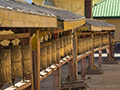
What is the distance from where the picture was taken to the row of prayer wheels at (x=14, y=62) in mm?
4340

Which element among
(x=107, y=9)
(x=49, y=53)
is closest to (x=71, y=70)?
(x=49, y=53)

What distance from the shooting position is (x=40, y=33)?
19.6ft

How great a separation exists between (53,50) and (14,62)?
2.80m

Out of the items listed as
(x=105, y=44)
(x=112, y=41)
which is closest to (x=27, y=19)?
(x=105, y=44)

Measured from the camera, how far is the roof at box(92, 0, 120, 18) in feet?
85.5

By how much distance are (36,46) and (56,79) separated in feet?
9.64

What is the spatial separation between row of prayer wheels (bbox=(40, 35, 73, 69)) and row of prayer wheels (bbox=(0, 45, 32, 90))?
4.43 feet

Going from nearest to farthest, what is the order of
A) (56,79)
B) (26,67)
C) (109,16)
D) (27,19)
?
1. (27,19)
2. (26,67)
3. (56,79)
4. (109,16)

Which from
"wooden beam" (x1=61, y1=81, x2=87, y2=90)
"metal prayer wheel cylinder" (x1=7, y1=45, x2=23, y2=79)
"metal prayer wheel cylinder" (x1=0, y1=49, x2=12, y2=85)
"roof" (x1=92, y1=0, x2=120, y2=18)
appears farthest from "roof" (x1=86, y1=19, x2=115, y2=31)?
"roof" (x1=92, y1=0, x2=120, y2=18)

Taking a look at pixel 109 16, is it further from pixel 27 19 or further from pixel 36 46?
pixel 27 19

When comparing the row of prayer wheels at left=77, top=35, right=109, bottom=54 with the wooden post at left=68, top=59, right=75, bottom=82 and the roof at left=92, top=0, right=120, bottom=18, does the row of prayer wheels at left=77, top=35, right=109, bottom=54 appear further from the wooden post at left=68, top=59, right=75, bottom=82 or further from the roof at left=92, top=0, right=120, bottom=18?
the roof at left=92, top=0, right=120, bottom=18

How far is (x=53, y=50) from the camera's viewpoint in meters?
7.42

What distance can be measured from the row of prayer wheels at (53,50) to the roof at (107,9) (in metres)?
16.8

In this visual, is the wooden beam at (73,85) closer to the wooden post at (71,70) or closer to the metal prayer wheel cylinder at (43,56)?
the wooden post at (71,70)
